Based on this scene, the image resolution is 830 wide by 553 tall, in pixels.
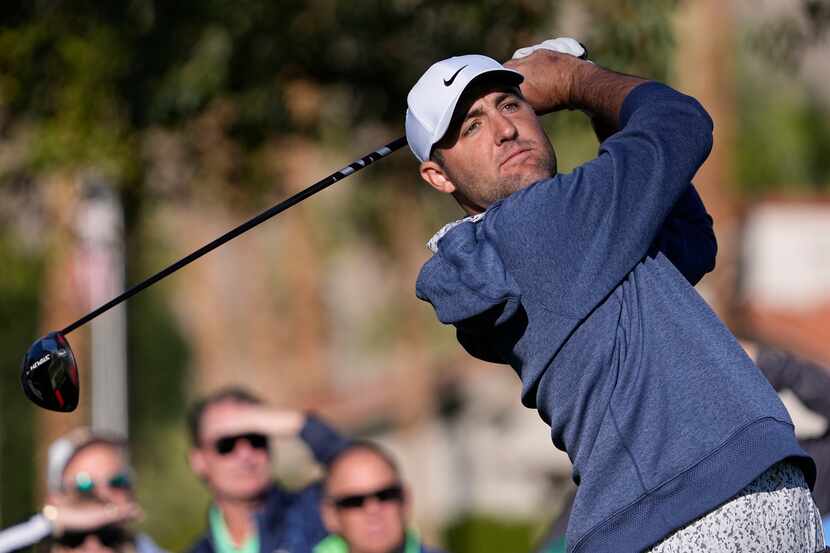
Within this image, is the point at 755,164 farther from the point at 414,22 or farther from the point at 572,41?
the point at 572,41

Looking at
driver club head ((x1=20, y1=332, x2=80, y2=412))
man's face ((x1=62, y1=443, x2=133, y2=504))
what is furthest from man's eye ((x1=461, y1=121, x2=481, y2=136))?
man's face ((x1=62, y1=443, x2=133, y2=504))

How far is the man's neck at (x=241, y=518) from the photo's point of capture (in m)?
6.79

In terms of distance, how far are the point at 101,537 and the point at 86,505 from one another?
0.15 m

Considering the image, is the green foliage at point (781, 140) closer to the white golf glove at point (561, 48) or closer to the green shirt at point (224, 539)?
the green shirt at point (224, 539)

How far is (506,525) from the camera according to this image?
76.9 feet

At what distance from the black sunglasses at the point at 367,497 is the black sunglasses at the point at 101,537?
920 mm

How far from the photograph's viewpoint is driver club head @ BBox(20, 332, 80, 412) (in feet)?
14.3

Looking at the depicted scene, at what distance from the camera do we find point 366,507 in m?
6.28

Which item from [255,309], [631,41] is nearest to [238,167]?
[631,41]

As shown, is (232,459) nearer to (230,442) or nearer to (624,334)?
(230,442)

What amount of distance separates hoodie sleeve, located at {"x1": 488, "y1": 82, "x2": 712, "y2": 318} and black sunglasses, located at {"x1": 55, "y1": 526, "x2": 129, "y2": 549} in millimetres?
3435

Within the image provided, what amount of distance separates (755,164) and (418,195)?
1877cm

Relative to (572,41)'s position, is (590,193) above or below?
below

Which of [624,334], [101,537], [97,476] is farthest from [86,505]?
[624,334]
